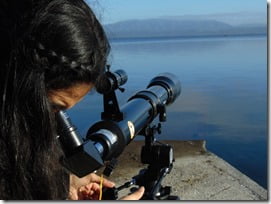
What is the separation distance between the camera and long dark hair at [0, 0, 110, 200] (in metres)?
0.93

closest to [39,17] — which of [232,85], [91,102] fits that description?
[91,102]

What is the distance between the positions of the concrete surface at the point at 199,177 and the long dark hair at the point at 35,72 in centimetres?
153

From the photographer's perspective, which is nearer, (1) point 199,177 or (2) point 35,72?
(2) point 35,72

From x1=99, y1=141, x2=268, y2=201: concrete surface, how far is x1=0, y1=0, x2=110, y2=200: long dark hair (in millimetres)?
1528

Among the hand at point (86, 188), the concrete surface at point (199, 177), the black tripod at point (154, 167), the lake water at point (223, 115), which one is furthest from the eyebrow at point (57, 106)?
the concrete surface at point (199, 177)

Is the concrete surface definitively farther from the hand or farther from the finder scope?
the hand

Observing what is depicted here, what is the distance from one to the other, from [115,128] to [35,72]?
1.40 ft

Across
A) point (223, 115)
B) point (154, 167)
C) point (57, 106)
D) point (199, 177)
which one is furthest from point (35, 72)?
point (223, 115)

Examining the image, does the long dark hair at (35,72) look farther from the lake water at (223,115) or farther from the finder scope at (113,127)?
the lake water at (223,115)

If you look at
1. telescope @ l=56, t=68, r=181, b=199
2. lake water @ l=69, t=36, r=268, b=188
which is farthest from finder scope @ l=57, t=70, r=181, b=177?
lake water @ l=69, t=36, r=268, b=188

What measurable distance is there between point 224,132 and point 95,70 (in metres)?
3.00

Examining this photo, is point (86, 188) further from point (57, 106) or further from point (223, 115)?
point (223, 115)

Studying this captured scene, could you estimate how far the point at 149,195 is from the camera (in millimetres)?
1458

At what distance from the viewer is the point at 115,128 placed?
1.32 metres
